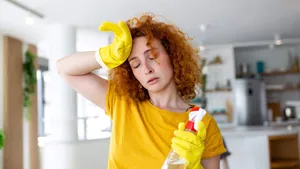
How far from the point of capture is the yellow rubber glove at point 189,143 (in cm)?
98

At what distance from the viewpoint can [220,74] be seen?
24.3 feet

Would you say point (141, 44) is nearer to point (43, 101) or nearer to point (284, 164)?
point (284, 164)

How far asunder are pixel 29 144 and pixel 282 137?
183 inches

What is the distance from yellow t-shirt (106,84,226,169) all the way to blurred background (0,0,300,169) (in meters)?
0.94

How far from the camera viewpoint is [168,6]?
14.9 feet

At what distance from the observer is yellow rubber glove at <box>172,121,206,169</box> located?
0.98 m

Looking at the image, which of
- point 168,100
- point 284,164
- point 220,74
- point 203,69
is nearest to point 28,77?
point 203,69

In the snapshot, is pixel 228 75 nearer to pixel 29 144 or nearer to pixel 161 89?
pixel 29 144

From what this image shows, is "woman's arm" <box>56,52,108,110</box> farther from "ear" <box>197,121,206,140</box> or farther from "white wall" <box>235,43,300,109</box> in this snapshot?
"white wall" <box>235,43,300,109</box>

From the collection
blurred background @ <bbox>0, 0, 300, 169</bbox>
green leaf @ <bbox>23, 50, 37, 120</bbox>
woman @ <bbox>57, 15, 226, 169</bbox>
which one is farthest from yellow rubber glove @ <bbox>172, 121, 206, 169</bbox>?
green leaf @ <bbox>23, 50, 37, 120</bbox>

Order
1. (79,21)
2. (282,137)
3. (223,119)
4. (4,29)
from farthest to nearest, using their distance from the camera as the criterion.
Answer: (223,119) → (4,29) → (79,21) → (282,137)

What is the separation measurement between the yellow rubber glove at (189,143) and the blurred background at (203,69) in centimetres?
113

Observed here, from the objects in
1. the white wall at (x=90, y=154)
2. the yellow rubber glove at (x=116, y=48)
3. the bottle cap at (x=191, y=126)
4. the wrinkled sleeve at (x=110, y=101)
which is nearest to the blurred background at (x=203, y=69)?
the white wall at (x=90, y=154)

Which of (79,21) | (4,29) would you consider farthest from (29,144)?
(79,21)
